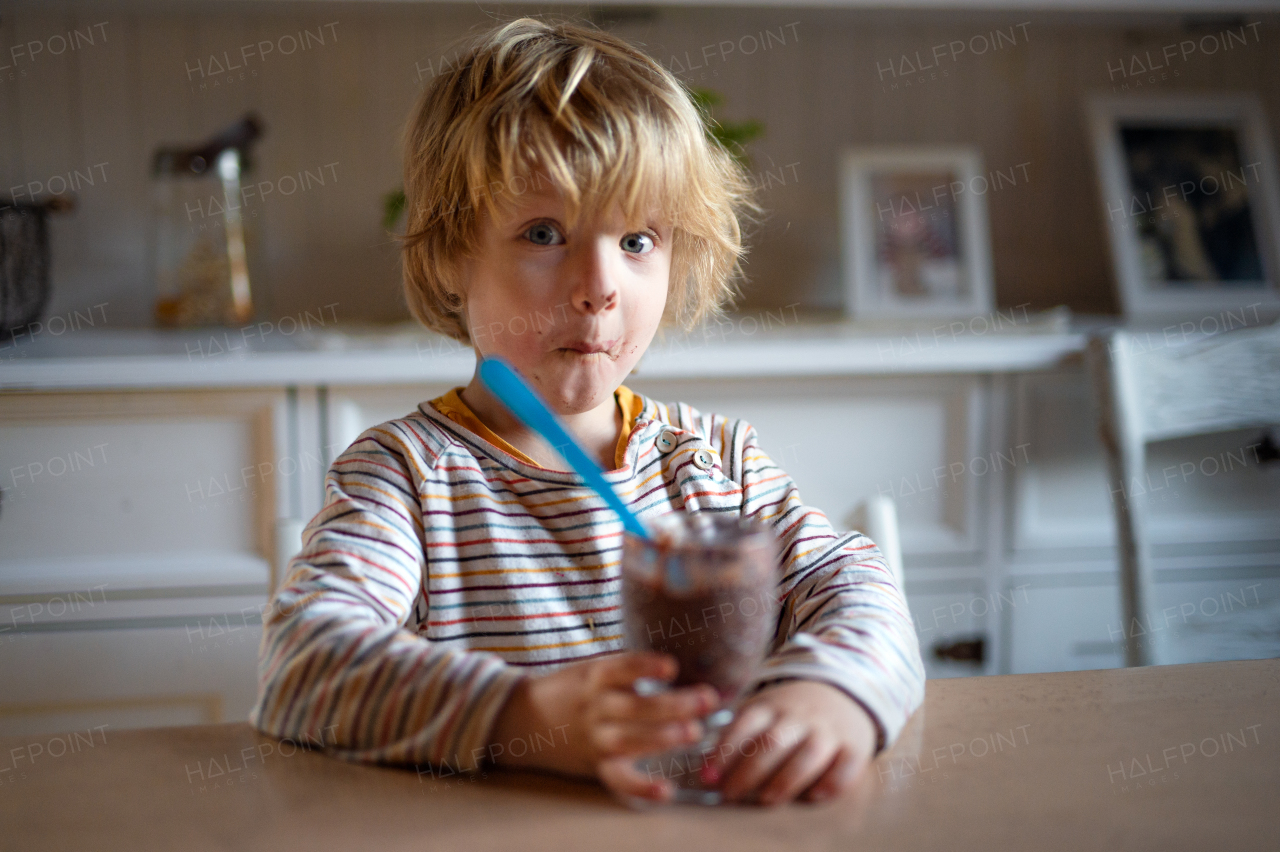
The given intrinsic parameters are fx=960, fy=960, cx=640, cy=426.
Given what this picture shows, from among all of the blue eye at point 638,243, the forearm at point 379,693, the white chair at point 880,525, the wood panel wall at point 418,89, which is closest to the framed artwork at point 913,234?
the wood panel wall at point 418,89

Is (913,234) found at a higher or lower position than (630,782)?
higher

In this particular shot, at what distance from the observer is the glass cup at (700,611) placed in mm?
428

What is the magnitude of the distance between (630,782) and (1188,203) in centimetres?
157

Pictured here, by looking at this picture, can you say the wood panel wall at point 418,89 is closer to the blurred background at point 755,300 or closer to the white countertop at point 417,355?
the blurred background at point 755,300

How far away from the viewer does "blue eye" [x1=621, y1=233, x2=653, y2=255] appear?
0.70 m

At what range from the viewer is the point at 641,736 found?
1.39 feet

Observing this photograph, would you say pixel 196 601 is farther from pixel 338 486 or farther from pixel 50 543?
pixel 338 486

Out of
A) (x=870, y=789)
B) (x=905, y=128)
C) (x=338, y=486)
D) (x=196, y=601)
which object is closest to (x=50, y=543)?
(x=196, y=601)

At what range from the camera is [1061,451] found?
133 cm

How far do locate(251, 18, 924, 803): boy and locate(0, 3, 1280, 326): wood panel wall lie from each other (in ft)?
2.65

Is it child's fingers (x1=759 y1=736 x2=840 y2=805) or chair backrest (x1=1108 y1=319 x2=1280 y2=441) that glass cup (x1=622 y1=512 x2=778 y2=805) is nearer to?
child's fingers (x1=759 y1=736 x2=840 y2=805)

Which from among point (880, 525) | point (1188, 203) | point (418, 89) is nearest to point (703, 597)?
point (880, 525)

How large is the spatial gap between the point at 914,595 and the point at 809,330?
0.40 metres

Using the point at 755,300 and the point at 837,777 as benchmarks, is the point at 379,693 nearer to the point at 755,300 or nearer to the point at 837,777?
the point at 837,777
